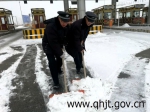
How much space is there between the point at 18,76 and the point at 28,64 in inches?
43.4

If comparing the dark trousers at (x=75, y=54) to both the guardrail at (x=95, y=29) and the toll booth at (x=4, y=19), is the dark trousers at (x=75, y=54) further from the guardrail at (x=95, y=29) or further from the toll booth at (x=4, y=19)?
the toll booth at (x=4, y=19)

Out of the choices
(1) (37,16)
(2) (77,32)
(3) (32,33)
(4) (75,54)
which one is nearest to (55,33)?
(2) (77,32)

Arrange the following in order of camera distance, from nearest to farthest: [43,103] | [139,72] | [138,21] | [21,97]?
1. [43,103]
2. [21,97]
3. [139,72]
4. [138,21]

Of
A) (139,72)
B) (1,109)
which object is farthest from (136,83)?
(1,109)

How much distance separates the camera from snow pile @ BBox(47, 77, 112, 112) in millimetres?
2494

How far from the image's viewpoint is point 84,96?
9.18 feet

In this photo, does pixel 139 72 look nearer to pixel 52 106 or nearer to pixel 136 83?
pixel 136 83

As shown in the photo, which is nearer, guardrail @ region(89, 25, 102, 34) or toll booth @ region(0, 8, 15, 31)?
guardrail @ region(89, 25, 102, 34)

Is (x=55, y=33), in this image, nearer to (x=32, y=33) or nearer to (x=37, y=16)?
(x=32, y=33)

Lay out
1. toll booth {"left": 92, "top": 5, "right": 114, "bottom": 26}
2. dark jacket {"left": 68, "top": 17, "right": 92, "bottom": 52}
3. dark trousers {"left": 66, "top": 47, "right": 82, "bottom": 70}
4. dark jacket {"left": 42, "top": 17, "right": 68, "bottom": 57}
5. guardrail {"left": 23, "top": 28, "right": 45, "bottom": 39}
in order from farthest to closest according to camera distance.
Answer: toll booth {"left": 92, "top": 5, "right": 114, "bottom": 26} < guardrail {"left": 23, "top": 28, "right": 45, "bottom": 39} < dark trousers {"left": 66, "top": 47, "right": 82, "bottom": 70} < dark jacket {"left": 68, "top": 17, "right": 92, "bottom": 52} < dark jacket {"left": 42, "top": 17, "right": 68, "bottom": 57}

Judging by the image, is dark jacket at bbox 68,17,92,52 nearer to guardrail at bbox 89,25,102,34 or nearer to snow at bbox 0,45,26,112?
snow at bbox 0,45,26,112

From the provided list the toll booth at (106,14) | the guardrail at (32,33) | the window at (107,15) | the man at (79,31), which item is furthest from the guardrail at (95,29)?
the man at (79,31)

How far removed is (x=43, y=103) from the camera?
9.01 feet

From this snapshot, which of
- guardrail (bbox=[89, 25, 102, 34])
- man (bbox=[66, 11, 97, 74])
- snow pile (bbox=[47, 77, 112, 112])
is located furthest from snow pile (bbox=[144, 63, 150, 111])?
guardrail (bbox=[89, 25, 102, 34])
